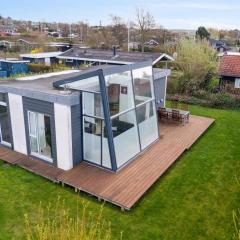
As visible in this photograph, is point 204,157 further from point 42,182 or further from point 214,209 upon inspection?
point 42,182

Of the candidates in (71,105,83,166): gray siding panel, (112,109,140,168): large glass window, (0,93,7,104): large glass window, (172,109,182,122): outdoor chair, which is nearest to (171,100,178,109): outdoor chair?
(172,109,182,122): outdoor chair

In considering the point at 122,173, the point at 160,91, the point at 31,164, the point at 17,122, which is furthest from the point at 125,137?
the point at 160,91

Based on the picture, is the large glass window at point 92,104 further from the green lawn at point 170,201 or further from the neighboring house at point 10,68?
the neighboring house at point 10,68

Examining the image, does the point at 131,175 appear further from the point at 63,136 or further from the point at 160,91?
the point at 160,91

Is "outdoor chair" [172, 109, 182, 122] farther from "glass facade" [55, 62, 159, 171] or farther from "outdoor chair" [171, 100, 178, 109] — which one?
"glass facade" [55, 62, 159, 171]

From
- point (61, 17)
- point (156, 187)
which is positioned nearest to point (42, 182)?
point (156, 187)

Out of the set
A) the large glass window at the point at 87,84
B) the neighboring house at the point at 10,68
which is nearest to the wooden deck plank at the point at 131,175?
the large glass window at the point at 87,84

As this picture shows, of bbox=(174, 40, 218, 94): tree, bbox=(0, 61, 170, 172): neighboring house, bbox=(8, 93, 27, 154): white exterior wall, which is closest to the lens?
bbox=(0, 61, 170, 172): neighboring house
